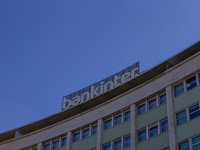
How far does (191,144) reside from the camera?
44250 millimetres

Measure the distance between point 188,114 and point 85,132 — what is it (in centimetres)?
1434

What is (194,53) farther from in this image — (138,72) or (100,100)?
(100,100)

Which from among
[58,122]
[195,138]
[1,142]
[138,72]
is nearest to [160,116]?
[195,138]

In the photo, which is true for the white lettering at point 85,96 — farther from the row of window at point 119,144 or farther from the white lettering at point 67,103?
the row of window at point 119,144

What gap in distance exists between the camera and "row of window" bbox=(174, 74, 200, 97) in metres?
47.9

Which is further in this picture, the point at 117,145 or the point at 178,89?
the point at 117,145

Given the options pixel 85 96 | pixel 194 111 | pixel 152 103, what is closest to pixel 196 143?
pixel 194 111

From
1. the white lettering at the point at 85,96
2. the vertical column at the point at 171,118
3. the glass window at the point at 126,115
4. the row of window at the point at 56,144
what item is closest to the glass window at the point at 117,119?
the glass window at the point at 126,115

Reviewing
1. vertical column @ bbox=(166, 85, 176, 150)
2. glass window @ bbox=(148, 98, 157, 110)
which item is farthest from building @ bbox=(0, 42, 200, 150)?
glass window @ bbox=(148, 98, 157, 110)

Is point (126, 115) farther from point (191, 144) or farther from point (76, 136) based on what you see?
point (191, 144)

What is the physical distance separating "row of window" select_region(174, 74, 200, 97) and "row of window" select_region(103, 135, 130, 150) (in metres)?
7.06

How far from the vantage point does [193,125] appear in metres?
45.0

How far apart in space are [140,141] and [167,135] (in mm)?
3687

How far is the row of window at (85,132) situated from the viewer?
182 ft
